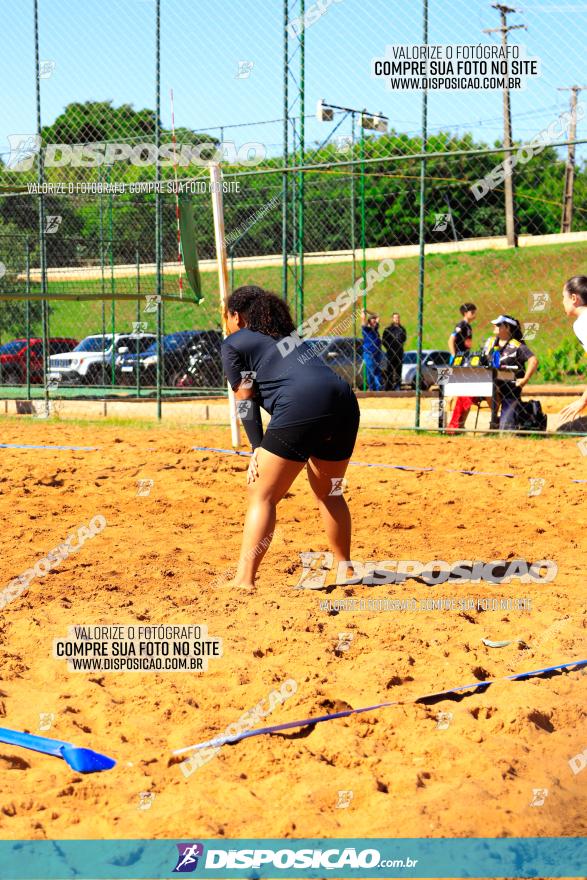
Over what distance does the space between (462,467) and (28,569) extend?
4.83 metres


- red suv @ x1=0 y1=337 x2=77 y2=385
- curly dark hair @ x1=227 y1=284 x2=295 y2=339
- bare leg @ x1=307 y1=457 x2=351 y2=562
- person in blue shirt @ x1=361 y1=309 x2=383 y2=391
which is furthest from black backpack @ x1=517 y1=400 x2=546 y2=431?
red suv @ x1=0 y1=337 x2=77 y2=385

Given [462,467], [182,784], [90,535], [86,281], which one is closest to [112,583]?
[90,535]

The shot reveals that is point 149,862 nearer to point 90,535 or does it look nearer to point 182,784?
point 182,784

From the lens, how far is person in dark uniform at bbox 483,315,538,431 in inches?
485

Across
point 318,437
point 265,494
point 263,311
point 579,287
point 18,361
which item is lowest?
point 18,361

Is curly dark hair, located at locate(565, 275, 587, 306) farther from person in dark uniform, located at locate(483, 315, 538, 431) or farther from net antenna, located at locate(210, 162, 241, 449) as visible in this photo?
person in dark uniform, located at locate(483, 315, 538, 431)

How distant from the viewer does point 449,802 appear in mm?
3148

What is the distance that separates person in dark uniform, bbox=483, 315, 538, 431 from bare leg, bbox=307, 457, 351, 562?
6.83m

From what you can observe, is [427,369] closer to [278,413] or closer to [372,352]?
[372,352]

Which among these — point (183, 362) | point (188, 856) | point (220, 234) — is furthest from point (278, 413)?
point (183, 362)

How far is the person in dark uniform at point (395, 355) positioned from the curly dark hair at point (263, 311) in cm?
1395

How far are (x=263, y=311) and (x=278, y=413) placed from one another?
0.63m

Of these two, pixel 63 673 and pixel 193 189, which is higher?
pixel 193 189

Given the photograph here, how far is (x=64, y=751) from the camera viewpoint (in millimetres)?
3543
